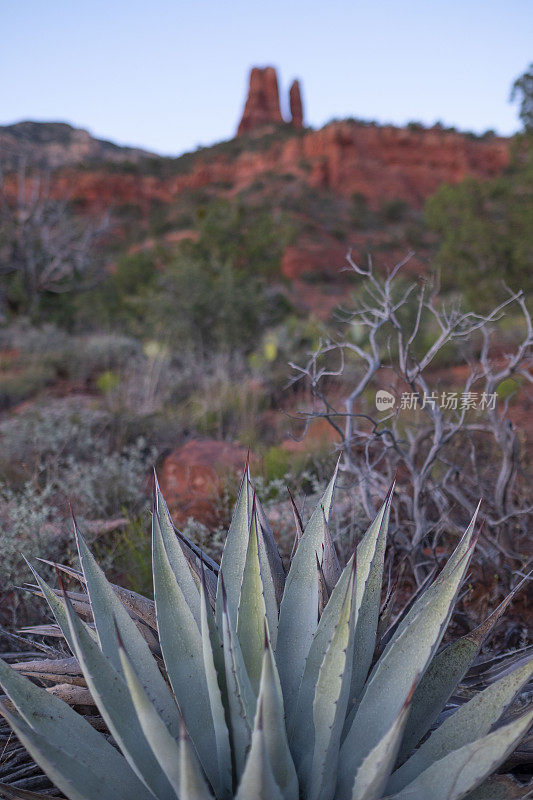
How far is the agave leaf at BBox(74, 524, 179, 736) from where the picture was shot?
1.32 meters

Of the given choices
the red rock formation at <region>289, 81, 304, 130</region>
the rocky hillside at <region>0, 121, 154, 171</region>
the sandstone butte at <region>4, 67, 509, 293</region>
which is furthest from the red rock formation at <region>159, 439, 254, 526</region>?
the red rock formation at <region>289, 81, 304, 130</region>

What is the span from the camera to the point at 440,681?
1362 mm

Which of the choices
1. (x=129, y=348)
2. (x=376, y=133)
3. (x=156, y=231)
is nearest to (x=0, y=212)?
(x=129, y=348)

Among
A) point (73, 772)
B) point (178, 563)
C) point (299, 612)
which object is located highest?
point (178, 563)

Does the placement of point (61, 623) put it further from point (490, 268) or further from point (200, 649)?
point (490, 268)

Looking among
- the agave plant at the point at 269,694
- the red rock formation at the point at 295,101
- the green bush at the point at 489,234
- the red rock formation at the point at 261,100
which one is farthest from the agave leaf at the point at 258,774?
the red rock formation at the point at 295,101

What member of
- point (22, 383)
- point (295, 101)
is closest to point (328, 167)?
point (295, 101)

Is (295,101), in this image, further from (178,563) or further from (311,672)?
(311,672)

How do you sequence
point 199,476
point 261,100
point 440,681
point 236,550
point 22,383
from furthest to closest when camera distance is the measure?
1. point 261,100
2. point 22,383
3. point 199,476
4. point 236,550
5. point 440,681

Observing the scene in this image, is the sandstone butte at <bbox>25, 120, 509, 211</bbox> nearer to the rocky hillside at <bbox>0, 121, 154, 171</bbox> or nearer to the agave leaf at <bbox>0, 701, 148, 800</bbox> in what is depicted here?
the rocky hillside at <bbox>0, 121, 154, 171</bbox>

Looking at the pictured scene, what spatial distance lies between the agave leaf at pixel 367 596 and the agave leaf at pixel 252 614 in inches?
9.4

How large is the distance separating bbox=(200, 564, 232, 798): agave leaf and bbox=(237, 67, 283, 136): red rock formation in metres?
70.3

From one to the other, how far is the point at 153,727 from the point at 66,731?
0.31 meters

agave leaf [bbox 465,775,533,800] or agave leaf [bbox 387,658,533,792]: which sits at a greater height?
agave leaf [bbox 387,658,533,792]
